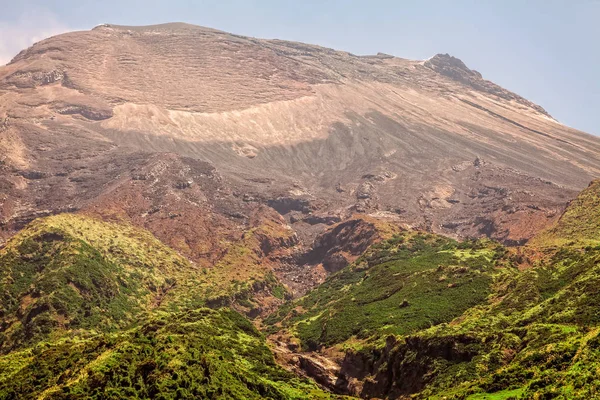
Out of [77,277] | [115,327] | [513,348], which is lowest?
[115,327]

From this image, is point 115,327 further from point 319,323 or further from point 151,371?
point 151,371

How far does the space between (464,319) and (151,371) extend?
1690 inches

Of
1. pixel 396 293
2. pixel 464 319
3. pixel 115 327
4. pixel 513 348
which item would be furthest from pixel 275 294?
pixel 513 348

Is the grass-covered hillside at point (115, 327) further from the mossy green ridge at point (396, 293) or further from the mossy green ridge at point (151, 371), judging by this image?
the mossy green ridge at point (396, 293)

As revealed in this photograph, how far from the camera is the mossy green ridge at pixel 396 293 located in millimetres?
84750

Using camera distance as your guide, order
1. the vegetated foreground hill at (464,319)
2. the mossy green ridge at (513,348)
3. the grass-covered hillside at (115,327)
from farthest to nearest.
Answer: the grass-covered hillside at (115,327), the vegetated foreground hill at (464,319), the mossy green ridge at (513,348)

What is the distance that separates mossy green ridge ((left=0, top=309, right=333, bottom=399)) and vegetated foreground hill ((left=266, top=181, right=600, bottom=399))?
39.3 feet

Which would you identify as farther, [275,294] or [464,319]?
[275,294]

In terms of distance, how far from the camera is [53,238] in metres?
120

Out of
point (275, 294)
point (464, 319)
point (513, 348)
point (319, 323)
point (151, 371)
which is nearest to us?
point (151, 371)

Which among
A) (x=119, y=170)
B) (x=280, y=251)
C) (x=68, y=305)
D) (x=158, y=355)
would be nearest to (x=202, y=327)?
(x=158, y=355)

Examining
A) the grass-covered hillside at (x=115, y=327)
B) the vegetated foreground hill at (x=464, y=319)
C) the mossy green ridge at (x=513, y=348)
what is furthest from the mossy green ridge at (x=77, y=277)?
the mossy green ridge at (x=513, y=348)

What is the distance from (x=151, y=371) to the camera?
149 ft

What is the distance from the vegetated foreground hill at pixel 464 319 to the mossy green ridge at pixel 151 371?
12.0 m
